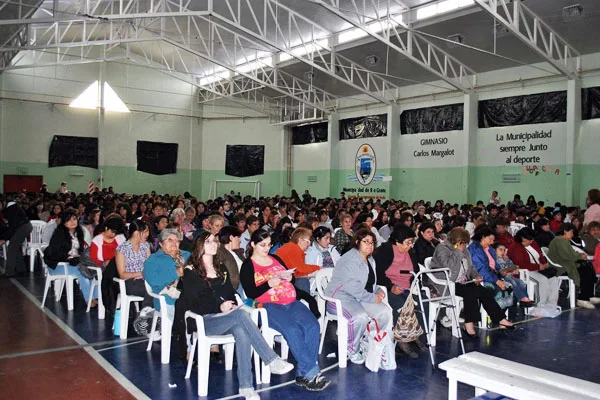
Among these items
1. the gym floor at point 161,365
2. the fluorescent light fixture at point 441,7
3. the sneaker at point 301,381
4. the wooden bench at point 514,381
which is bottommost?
the gym floor at point 161,365

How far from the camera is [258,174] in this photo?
22719 mm

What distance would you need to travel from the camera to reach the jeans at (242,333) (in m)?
3.67

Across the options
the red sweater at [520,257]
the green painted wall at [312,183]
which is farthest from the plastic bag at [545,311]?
the green painted wall at [312,183]

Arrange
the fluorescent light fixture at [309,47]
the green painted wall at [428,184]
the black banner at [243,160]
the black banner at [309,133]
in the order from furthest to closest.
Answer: the black banner at [243,160], the black banner at [309,133], the green painted wall at [428,184], the fluorescent light fixture at [309,47]

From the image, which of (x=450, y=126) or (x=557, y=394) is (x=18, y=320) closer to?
(x=557, y=394)

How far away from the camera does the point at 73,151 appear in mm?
19641

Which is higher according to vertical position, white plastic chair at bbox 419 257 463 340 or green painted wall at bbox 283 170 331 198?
green painted wall at bbox 283 170 331 198

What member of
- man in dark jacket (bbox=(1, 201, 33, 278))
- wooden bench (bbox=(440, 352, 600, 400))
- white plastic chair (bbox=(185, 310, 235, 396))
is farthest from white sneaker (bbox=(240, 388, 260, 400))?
man in dark jacket (bbox=(1, 201, 33, 278))

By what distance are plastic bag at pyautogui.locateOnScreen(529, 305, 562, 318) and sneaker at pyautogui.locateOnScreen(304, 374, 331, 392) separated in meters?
3.46

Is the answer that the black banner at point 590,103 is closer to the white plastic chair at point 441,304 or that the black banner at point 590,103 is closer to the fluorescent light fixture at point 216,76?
the white plastic chair at point 441,304

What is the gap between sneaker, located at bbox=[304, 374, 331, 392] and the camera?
381 centimetres

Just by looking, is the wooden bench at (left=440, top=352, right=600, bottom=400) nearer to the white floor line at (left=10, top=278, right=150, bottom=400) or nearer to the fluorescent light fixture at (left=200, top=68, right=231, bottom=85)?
the white floor line at (left=10, top=278, right=150, bottom=400)

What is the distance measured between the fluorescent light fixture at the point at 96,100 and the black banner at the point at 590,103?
1557 cm

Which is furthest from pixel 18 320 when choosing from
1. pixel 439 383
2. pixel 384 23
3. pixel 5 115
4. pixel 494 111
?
pixel 5 115
